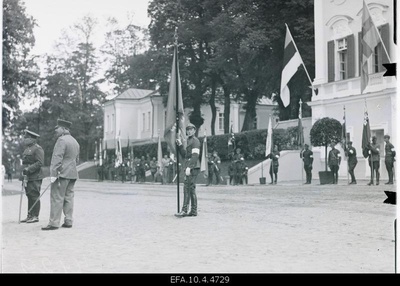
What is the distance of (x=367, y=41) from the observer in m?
10.9

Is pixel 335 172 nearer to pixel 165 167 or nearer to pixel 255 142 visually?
pixel 165 167

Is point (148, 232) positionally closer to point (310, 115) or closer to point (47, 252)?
point (47, 252)

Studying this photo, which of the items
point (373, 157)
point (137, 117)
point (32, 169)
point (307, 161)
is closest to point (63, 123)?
point (32, 169)

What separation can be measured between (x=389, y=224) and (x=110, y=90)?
18.4 feet

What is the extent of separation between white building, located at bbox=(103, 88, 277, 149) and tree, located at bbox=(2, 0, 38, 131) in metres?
1.56

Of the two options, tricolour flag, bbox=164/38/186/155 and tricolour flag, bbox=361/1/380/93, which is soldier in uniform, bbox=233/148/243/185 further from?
tricolour flag, bbox=164/38/186/155

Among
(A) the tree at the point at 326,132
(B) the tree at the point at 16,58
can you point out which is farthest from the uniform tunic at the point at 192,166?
(A) the tree at the point at 326,132

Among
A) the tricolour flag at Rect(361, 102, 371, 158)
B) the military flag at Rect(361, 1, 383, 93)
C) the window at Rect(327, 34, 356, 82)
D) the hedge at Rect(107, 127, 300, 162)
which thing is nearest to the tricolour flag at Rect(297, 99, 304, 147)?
the hedge at Rect(107, 127, 300, 162)

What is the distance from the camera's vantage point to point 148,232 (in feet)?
24.9

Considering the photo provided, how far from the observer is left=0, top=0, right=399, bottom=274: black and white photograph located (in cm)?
594

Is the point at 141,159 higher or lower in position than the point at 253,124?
lower

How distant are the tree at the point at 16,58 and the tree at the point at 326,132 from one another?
8461 millimetres
